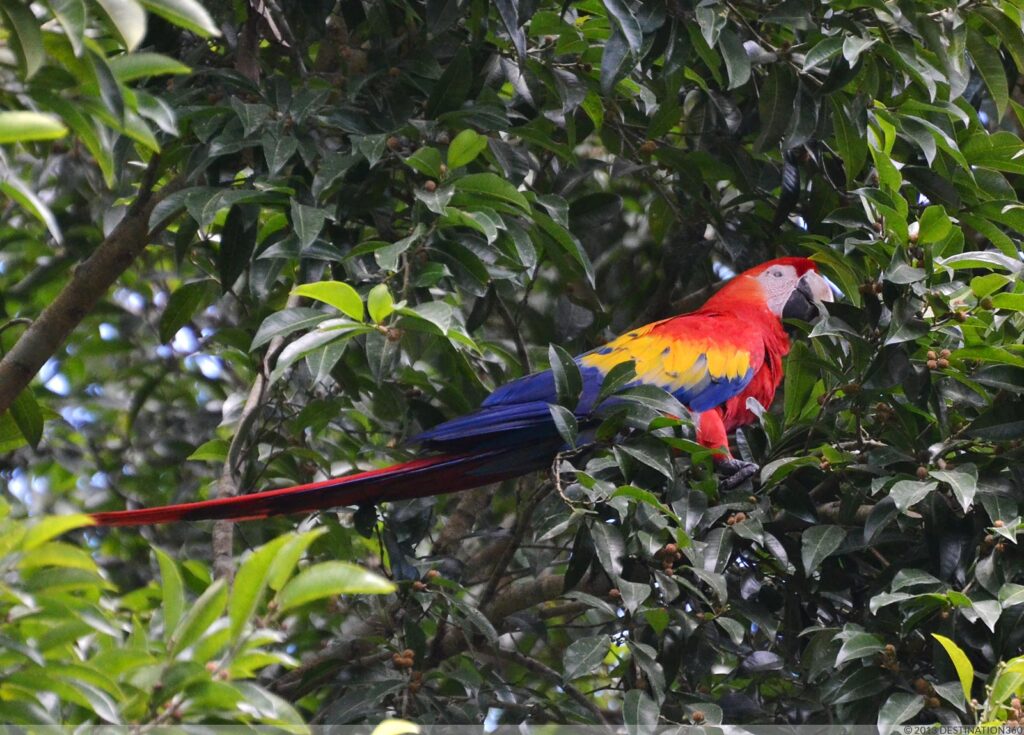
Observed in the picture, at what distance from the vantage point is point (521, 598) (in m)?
2.58

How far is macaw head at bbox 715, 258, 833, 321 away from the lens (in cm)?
286

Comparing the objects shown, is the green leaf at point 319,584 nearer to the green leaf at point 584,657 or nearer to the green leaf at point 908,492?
the green leaf at point 584,657

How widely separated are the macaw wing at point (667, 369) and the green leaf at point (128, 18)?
1.23 meters

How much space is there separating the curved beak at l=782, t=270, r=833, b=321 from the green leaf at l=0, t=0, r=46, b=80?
2085 mm

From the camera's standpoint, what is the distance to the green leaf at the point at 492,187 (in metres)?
1.94

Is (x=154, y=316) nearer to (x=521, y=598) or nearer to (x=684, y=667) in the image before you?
(x=521, y=598)

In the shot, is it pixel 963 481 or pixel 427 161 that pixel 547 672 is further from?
pixel 427 161

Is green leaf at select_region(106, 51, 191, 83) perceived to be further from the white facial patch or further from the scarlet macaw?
the white facial patch

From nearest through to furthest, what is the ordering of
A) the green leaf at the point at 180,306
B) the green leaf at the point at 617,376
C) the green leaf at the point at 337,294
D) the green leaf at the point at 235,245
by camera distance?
1. the green leaf at the point at 337,294
2. the green leaf at the point at 617,376
3. the green leaf at the point at 235,245
4. the green leaf at the point at 180,306

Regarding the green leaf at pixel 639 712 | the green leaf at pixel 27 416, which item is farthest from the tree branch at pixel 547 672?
the green leaf at pixel 27 416

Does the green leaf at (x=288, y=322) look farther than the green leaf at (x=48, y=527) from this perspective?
Yes

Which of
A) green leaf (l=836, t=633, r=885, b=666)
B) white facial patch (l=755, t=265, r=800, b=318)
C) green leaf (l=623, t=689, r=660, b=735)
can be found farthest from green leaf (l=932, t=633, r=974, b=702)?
white facial patch (l=755, t=265, r=800, b=318)

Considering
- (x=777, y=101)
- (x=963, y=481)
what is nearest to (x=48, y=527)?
(x=963, y=481)

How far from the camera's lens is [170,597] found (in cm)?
130
